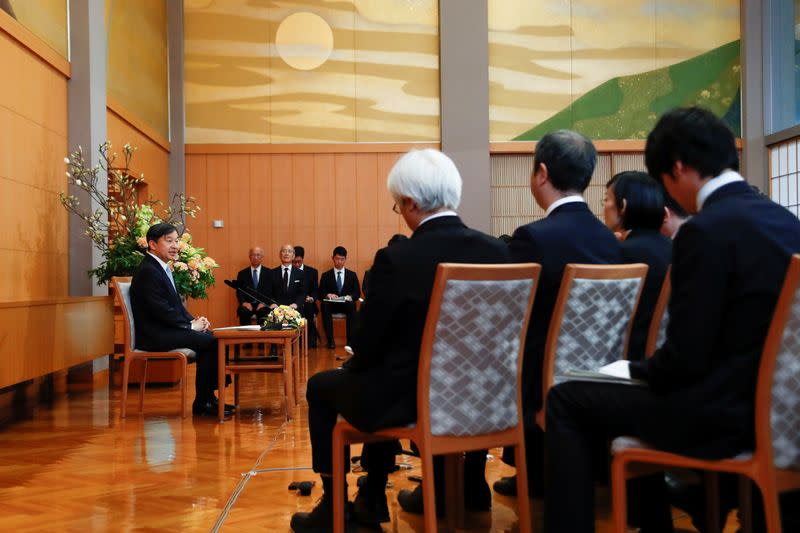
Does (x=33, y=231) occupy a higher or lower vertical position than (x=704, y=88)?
lower

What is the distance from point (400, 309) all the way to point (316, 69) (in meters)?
11.5

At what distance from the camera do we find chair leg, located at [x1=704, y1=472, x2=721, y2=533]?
8.66ft

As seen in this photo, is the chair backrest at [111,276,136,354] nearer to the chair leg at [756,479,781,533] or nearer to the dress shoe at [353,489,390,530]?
the dress shoe at [353,489,390,530]

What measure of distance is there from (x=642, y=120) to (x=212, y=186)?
268 inches

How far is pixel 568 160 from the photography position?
3.19 metres

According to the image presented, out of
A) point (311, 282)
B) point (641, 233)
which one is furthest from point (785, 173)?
point (641, 233)

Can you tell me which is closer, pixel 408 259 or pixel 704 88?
pixel 408 259

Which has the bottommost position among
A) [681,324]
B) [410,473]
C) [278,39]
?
[410,473]

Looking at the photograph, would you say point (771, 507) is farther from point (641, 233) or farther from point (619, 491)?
point (641, 233)

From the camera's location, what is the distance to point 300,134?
44.2 ft

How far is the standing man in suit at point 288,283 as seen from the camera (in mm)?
12461

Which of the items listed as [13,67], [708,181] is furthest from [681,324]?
[13,67]

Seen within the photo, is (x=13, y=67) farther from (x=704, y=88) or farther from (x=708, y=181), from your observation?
(x=704, y=88)

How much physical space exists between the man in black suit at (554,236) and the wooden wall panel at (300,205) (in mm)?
10239
